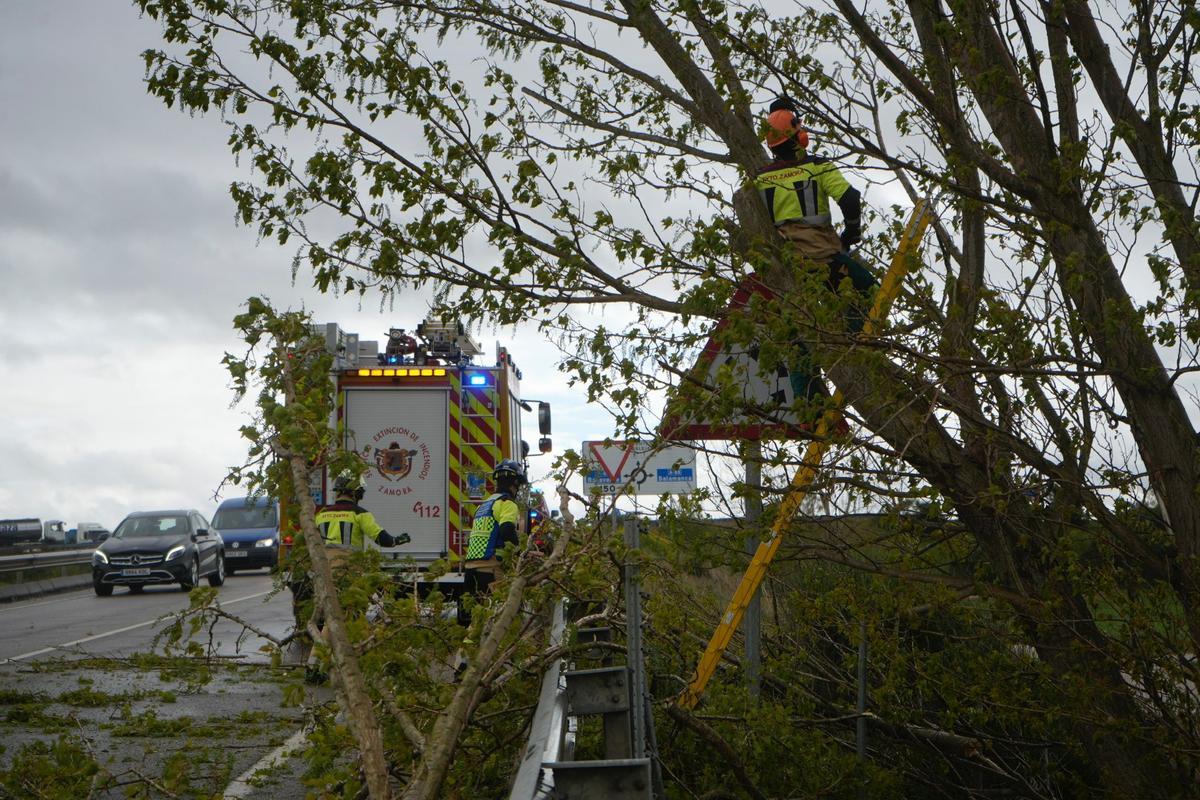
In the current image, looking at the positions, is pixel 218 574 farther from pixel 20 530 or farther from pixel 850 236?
pixel 20 530

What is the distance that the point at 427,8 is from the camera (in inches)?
267

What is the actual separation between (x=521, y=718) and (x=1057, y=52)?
3286 millimetres

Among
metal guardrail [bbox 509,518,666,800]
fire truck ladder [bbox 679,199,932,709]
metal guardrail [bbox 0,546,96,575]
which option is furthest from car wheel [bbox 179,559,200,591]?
fire truck ladder [bbox 679,199,932,709]

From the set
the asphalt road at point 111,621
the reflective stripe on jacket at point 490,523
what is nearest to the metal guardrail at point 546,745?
the reflective stripe on jacket at point 490,523

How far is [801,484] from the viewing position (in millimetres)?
5020

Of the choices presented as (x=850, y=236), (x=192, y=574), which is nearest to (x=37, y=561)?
(x=192, y=574)

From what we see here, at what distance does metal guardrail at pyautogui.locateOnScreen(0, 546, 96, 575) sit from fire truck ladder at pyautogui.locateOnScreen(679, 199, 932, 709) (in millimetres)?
23153

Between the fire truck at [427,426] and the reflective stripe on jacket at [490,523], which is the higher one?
the fire truck at [427,426]

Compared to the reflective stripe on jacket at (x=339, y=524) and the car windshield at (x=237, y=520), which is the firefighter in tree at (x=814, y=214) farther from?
the car windshield at (x=237, y=520)

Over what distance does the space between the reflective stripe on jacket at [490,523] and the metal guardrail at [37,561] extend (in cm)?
1783

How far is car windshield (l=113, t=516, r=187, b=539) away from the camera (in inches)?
971

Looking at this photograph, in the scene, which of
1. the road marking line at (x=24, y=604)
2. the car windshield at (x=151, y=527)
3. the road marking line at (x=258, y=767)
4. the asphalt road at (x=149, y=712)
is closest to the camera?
the asphalt road at (x=149, y=712)

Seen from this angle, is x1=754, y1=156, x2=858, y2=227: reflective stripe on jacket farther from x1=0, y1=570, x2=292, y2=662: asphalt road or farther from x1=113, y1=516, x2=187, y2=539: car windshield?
x1=113, y1=516, x2=187, y2=539: car windshield

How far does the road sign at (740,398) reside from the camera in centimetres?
474
